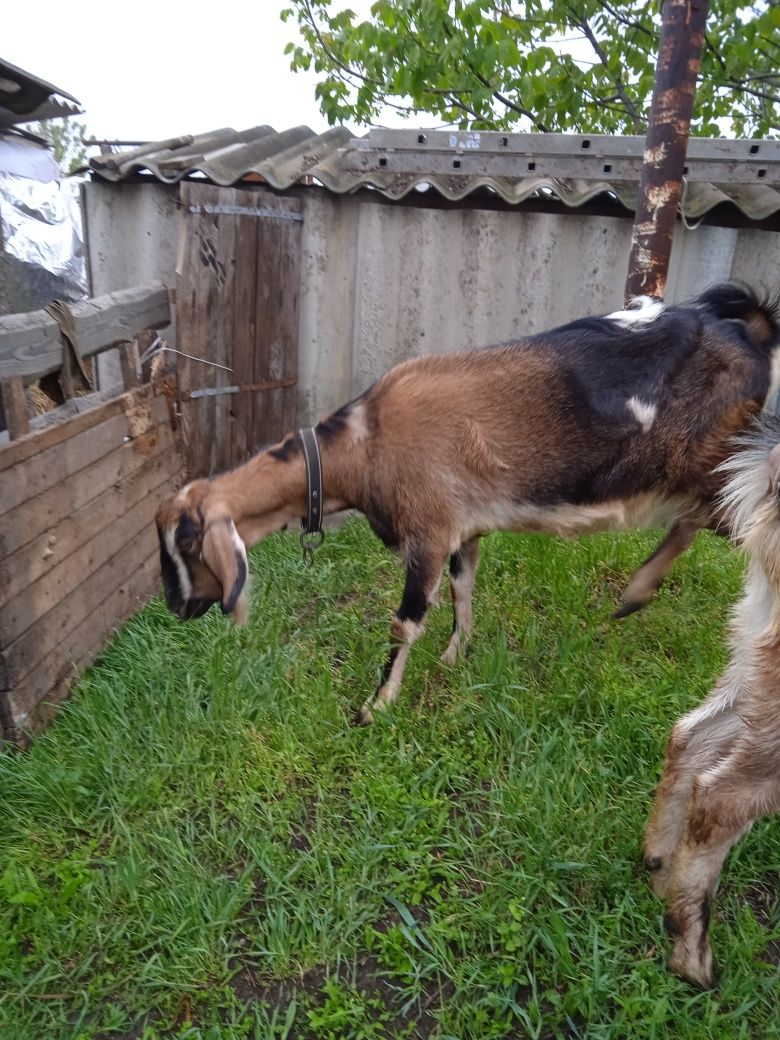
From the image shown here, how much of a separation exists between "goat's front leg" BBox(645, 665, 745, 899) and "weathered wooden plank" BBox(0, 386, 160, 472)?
8.05 feet

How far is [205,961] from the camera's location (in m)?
2.16

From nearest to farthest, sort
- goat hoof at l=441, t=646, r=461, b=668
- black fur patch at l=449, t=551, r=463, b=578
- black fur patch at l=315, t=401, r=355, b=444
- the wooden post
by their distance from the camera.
A: black fur patch at l=315, t=401, r=355, b=444, goat hoof at l=441, t=646, r=461, b=668, black fur patch at l=449, t=551, r=463, b=578, the wooden post

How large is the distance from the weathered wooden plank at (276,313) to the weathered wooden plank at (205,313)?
0.28 metres

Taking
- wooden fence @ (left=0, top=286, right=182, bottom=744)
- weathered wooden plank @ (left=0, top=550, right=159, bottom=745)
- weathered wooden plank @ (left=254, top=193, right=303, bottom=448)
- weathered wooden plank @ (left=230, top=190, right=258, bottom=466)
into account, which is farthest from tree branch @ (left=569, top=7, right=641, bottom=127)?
weathered wooden plank @ (left=0, top=550, right=159, bottom=745)

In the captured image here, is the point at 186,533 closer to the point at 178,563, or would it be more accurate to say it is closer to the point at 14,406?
the point at 178,563

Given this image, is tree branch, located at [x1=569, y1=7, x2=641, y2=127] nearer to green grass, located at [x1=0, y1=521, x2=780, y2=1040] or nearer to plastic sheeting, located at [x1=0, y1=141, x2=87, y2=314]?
plastic sheeting, located at [x1=0, y1=141, x2=87, y2=314]

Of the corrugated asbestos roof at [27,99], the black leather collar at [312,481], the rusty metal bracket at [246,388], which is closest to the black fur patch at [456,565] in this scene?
the black leather collar at [312,481]

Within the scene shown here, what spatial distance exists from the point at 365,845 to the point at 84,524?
184cm

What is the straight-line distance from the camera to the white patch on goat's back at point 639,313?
122 inches

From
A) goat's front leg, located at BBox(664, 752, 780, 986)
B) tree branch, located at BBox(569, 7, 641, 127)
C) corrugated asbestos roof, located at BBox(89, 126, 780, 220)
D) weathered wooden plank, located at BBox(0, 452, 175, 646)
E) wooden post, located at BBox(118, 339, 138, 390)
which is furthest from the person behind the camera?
tree branch, located at BBox(569, 7, 641, 127)

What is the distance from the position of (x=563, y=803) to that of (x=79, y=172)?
5154mm

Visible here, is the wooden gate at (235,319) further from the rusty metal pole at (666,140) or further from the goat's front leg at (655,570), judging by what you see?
the goat's front leg at (655,570)

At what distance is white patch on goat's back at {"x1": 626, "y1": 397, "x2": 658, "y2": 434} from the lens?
3.03 metres

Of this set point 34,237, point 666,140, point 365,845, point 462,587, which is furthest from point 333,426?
point 34,237
